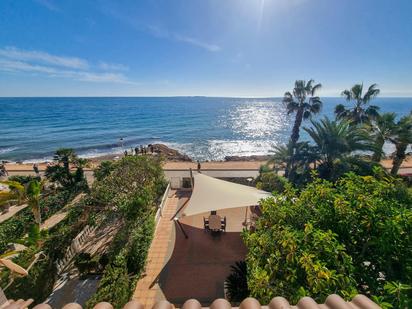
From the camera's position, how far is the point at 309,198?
4578mm

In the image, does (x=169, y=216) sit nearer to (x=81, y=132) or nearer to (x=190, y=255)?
(x=190, y=255)

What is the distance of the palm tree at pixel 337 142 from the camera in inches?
479

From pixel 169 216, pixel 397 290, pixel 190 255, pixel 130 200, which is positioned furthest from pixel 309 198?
pixel 169 216

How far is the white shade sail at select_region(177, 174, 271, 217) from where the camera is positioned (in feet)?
26.7

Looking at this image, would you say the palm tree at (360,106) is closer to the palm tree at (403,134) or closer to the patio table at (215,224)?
the palm tree at (403,134)

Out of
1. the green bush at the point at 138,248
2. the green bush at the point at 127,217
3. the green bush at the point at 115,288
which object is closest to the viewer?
the green bush at the point at 115,288

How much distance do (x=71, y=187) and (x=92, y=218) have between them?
21.5 feet

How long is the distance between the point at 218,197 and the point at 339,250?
576 cm

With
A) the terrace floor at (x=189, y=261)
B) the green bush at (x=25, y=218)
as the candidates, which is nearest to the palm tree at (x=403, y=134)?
the terrace floor at (x=189, y=261)

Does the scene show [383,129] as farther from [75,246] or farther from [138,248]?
[75,246]

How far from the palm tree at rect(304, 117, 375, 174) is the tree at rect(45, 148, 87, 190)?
1695 centimetres

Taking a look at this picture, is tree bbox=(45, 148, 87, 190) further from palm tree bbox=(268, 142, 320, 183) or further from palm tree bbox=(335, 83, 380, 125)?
palm tree bbox=(335, 83, 380, 125)

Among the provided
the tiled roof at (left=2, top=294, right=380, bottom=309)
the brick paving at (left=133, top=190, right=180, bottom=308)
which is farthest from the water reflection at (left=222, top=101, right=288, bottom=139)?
the tiled roof at (left=2, top=294, right=380, bottom=309)

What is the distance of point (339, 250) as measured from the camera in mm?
3271
